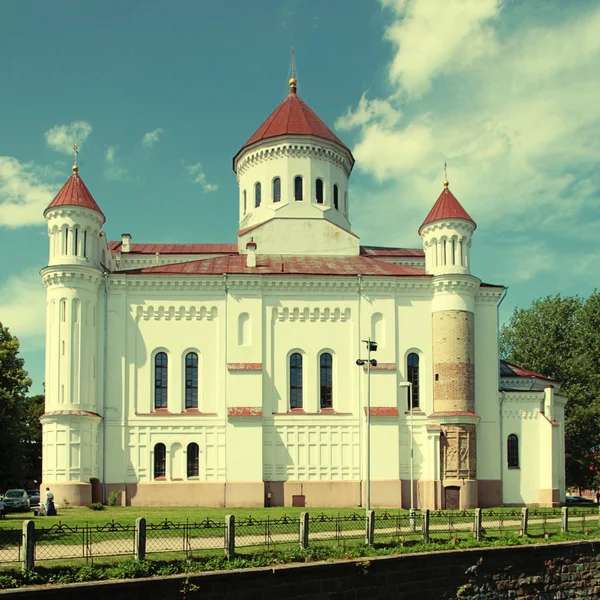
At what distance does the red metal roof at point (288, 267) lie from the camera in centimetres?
4550

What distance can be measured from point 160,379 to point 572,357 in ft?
113

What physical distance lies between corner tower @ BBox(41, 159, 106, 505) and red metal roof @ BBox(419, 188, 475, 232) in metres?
18.7

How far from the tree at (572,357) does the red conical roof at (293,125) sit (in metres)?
22.2

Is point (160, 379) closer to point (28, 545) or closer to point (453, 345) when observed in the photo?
point (453, 345)

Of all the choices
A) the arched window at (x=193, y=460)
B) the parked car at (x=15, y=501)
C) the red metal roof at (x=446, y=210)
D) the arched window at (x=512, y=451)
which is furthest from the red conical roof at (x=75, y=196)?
the arched window at (x=512, y=451)

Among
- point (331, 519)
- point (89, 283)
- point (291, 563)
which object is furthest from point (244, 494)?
point (291, 563)

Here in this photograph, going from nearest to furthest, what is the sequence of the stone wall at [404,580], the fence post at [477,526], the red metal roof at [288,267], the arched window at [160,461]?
the stone wall at [404,580], the fence post at [477,526], the arched window at [160,461], the red metal roof at [288,267]

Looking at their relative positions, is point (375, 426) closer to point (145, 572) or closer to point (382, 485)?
point (382, 485)

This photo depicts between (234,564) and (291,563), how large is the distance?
1717 mm

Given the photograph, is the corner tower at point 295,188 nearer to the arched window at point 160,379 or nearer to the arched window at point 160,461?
the arched window at point 160,379

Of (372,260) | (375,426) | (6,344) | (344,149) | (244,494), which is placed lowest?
(244,494)

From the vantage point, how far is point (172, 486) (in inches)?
1688

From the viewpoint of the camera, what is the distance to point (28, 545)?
18.1m

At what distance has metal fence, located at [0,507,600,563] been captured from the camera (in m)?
20.1
